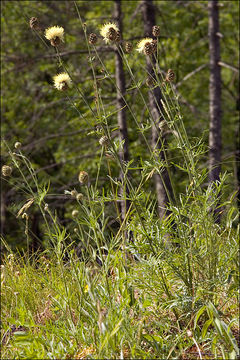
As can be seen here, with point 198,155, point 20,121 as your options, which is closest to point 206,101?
point 20,121

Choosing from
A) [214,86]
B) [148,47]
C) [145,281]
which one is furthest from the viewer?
[214,86]

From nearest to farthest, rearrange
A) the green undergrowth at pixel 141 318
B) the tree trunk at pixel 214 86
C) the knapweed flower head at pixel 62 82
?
the green undergrowth at pixel 141 318
the knapweed flower head at pixel 62 82
the tree trunk at pixel 214 86

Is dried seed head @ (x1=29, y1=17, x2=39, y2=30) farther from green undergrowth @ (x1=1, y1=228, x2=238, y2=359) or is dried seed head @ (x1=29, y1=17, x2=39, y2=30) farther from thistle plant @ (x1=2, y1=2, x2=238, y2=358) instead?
green undergrowth @ (x1=1, y1=228, x2=238, y2=359)

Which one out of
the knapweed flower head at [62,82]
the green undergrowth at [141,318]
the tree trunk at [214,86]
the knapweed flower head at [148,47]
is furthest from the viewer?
the tree trunk at [214,86]

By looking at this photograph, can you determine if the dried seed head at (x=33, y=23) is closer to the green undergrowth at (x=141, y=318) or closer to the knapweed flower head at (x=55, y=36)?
the knapweed flower head at (x=55, y=36)

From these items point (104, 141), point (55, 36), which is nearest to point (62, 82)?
point (55, 36)

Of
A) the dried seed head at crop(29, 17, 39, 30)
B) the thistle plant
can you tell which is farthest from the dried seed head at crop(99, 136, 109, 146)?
the dried seed head at crop(29, 17, 39, 30)

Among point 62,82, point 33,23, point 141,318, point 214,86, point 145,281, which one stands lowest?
point 141,318

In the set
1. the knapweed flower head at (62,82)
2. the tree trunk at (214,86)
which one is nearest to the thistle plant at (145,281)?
the knapweed flower head at (62,82)

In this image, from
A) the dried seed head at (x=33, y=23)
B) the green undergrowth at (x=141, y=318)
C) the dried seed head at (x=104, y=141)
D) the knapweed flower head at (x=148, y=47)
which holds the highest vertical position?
the dried seed head at (x=33, y=23)

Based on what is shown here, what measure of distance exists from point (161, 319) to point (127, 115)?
5970 millimetres

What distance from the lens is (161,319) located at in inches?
115

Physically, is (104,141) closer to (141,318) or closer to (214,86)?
(141,318)

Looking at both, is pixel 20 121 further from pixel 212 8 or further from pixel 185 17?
pixel 212 8
